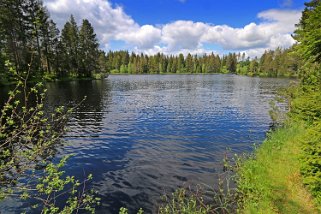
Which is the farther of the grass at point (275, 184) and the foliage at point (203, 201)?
the foliage at point (203, 201)

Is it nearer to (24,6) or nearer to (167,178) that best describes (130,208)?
(167,178)

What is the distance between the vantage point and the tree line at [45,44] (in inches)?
2227

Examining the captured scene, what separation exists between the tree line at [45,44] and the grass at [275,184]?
48754mm

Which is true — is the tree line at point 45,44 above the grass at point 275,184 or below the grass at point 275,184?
above

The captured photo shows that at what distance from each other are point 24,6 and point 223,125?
209ft

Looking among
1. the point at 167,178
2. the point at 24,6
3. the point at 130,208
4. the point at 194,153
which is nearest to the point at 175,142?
the point at 194,153

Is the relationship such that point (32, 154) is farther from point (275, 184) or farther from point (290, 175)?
point (290, 175)

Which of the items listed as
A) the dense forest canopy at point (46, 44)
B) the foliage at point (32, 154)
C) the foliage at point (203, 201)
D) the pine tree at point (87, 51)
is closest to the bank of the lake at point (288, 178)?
the foliage at point (203, 201)

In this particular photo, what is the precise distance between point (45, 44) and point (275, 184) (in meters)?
77.0

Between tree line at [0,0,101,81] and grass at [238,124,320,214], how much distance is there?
160 feet

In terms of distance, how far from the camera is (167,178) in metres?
12.5

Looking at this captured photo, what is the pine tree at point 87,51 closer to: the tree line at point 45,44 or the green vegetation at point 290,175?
the tree line at point 45,44

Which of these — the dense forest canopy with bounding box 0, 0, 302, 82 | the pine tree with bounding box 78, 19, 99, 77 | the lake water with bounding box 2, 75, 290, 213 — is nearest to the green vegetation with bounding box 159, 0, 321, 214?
the lake water with bounding box 2, 75, 290, 213

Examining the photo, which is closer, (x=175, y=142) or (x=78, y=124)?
(x=175, y=142)
